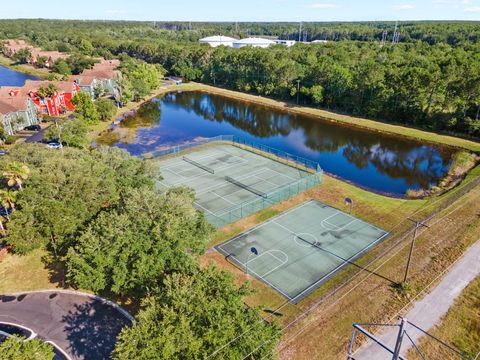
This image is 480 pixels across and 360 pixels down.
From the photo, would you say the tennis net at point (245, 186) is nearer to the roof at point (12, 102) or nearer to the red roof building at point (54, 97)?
the roof at point (12, 102)

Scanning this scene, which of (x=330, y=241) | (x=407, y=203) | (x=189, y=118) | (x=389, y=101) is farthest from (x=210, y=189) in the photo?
(x=389, y=101)

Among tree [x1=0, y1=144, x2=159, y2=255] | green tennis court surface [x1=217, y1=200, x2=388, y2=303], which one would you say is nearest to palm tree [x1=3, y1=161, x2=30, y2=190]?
tree [x1=0, y1=144, x2=159, y2=255]

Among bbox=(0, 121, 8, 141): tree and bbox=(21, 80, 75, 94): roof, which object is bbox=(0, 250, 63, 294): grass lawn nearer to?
bbox=(0, 121, 8, 141): tree

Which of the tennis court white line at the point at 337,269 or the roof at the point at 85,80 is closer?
the tennis court white line at the point at 337,269

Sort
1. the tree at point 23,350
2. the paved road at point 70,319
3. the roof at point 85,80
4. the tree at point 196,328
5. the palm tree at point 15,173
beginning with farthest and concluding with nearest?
the roof at point 85,80
the palm tree at point 15,173
the paved road at point 70,319
the tree at point 196,328
the tree at point 23,350

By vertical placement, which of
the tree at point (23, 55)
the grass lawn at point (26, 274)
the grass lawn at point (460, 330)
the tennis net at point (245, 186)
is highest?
the tree at point (23, 55)

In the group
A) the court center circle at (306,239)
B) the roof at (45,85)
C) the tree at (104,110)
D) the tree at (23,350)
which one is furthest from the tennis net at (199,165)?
the roof at (45,85)

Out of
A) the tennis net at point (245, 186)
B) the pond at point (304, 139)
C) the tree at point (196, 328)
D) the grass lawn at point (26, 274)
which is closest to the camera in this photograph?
the tree at point (196, 328)
